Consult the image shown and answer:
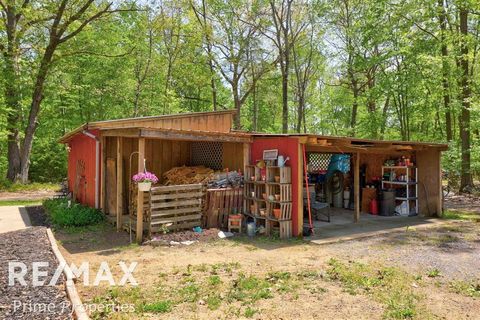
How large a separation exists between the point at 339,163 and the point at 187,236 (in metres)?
5.77

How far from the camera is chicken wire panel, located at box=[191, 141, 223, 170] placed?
9.65 m

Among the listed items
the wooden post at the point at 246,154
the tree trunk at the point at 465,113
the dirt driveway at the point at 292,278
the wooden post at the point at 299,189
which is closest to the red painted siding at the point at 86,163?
the dirt driveway at the point at 292,278

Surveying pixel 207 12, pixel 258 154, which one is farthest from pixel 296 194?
pixel 207 12

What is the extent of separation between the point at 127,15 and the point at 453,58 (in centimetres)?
1433

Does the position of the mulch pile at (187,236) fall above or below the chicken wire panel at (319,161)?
below

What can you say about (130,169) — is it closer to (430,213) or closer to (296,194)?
(296,194)

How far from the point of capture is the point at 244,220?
7.99 m

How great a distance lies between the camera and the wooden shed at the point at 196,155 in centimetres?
725

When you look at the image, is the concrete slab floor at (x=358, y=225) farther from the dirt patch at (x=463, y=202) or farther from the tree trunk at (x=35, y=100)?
the tree trunk at (x=35, y=100)

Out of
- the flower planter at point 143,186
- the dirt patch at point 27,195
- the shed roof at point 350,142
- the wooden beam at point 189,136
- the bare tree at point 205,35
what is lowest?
the dirt patch at point 27,195

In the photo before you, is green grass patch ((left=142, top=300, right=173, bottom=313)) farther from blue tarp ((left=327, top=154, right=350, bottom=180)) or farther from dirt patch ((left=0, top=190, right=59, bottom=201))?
dirt patch ((left=0, top=190, right=59, bottom=201))

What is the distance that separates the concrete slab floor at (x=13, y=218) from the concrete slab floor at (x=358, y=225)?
6317 millimetres

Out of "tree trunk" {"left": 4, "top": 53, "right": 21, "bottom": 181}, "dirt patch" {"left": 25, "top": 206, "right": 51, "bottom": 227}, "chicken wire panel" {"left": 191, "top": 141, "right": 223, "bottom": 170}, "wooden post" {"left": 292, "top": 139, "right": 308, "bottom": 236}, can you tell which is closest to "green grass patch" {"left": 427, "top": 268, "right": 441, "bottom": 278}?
"wooden post" {"left": 292, "top": 139, "right": 308, "bottom": 236}

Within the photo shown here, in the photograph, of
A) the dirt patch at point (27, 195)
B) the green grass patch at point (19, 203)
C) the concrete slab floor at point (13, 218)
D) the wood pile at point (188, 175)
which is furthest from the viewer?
the dirt patch at point (27, 195)
